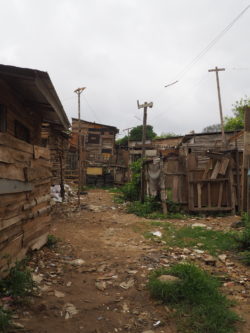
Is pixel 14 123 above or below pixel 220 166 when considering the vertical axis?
above

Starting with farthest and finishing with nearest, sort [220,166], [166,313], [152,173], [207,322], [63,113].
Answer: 1. [152,173]
2. [220,166]
3. [63,113]
4. [166,313]
5. [207,322]

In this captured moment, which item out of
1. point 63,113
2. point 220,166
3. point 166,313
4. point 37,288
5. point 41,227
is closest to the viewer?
point 166,313

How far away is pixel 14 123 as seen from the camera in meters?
5.50

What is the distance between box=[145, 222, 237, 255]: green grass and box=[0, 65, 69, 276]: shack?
3077 millimetres

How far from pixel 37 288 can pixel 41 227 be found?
5.80 feet

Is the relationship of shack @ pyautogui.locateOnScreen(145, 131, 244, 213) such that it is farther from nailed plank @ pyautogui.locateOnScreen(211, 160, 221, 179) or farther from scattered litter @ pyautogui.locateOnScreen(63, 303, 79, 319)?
scattered litter @ pyautogui.locateOnScreen(63, 303, 79, 319)

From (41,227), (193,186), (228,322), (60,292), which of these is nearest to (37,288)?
(60,292)

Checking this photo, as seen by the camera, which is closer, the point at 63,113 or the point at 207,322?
the point at 207,322

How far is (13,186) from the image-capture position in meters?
3.75

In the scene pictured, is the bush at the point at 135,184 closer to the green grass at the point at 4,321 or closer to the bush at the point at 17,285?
the bush at the point at 17,285

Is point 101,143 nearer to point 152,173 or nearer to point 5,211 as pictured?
point 152,173

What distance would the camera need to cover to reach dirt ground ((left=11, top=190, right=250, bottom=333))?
288 cm

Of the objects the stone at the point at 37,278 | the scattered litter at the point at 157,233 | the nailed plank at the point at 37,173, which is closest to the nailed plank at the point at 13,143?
the nailed plank at the point at 37,173

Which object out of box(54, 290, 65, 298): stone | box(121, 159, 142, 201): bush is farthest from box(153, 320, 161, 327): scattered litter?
box(121, 159, 142, 201): bush
